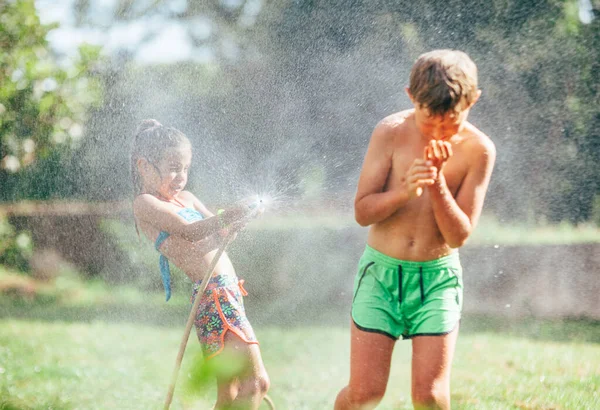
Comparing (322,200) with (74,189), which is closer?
(322,200)

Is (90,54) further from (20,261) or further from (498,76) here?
(498,76)

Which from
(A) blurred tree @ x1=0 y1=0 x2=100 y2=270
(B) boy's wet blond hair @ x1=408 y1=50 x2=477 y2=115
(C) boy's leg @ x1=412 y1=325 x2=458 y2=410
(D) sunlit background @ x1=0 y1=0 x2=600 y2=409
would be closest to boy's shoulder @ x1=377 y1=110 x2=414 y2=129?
(B) boy's wet blond hair @ x1=408 y1=50 x2=477 y2=115

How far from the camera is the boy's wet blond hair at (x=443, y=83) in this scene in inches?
99.7

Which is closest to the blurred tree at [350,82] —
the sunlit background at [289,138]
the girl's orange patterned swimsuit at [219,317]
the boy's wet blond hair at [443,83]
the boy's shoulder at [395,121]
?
the sunlit background at [289,138]

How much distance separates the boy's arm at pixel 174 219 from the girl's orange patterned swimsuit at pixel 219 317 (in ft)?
0.70

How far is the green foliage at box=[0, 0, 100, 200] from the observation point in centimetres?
839

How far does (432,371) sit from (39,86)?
688 cm

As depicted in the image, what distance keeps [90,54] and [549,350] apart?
213 inches

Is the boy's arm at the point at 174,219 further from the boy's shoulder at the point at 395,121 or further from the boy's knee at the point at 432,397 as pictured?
the boy's knee at the point at 432,397

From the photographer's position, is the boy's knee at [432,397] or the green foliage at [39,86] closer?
the boy's knee at [432,397]

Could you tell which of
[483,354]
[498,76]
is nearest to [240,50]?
[498,76]

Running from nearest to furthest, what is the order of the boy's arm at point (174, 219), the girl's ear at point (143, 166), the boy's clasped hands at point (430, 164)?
the boy's clasped hands at point (430, 164)
the boy's arm at point (174, 219)
the girl's ear at point (143, 166)

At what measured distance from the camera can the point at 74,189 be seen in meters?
9.40

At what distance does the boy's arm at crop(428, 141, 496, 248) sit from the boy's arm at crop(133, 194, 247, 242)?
0.82 meters
